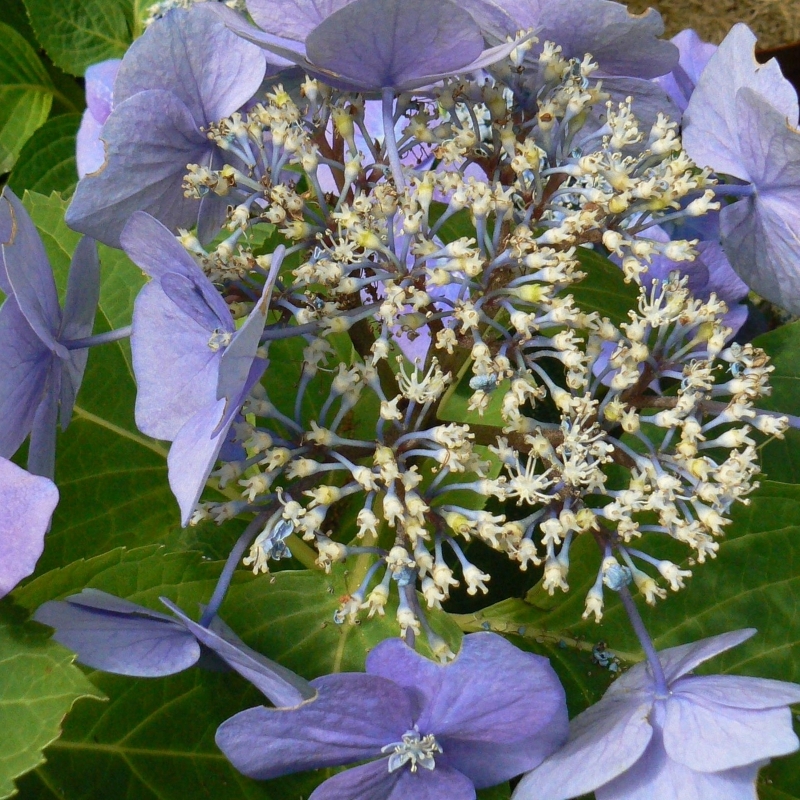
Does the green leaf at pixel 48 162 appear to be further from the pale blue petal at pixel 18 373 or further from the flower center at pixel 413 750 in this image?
the flower center at pixel 413 750

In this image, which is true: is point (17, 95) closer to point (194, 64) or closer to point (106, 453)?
point (106, 453)

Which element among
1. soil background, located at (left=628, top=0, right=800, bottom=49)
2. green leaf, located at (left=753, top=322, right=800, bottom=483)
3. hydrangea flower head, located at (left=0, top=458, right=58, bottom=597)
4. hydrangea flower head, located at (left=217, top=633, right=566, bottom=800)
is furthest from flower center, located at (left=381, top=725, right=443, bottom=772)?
soil background, located at (left=628, top=0, right=800, bottom=49)

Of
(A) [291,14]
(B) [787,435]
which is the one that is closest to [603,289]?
(B) [787,435]

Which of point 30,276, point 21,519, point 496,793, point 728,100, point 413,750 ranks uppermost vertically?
point 728,100

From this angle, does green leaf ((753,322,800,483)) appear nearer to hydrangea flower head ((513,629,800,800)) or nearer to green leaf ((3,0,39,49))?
hydrangea flower head ((513,629,800,800))

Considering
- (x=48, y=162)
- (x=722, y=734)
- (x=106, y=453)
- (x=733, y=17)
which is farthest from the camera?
(x=733, y=17)

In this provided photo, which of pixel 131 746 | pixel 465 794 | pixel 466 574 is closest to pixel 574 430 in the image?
pixel 466 574

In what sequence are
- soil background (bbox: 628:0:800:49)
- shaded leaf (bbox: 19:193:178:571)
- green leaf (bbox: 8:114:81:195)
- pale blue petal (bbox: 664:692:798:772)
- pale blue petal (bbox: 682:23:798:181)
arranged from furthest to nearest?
soil background (bbox: 628:0:800:49)
green leaf (bbox: 8:114:81:195)
shaded leaf (bbox: 19:193:178:571)
pale blue petal (bbox: 682:23:798:181)
pale blue petal (bbox: 664:692:798:772)
